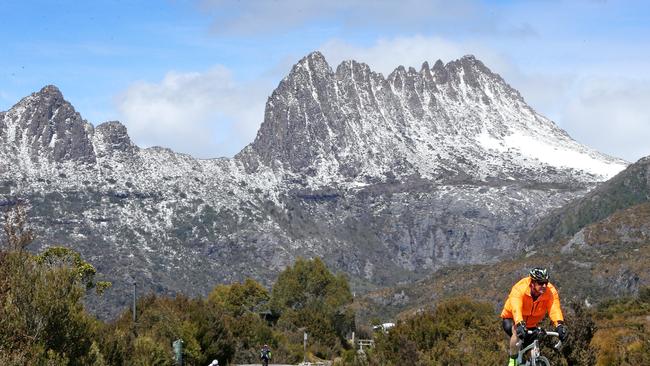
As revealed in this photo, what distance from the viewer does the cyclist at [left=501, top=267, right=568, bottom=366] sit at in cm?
1570

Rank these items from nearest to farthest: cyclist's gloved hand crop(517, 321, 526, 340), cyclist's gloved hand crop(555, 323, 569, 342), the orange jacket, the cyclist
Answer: cyclist's gloved hand crop(555, 323, 569, 342), cyclist's gloved hand crop(517, 321, 526, 340), the cyclist, the orange jacket

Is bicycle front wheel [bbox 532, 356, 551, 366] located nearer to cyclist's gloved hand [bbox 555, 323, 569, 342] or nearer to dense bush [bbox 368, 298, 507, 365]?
cyclist's gloved hand [bbox 555, 323, 569, 342]

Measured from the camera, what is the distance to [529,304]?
52.7ft

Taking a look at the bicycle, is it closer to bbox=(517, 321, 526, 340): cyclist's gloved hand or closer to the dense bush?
bbox=(517, 321, 526, 340): cyclist's gloved hand

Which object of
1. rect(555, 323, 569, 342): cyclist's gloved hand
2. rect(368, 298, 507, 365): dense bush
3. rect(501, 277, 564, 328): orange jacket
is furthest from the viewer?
rect(368, 298, 507, 365): dense bush

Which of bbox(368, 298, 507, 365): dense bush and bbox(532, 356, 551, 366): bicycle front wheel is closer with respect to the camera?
bbox(532, 356, 551, 366): bicycle front wheel

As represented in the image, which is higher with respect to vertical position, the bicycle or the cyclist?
the cyclist

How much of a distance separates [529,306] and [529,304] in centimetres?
5

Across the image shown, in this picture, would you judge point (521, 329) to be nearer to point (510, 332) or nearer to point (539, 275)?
point (510, 332)

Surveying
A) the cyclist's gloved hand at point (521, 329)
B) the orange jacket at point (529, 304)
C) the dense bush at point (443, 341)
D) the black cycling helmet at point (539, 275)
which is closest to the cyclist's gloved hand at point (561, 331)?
the orange jacket at point (529, 304)

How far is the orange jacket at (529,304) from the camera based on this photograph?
1589 centimetres

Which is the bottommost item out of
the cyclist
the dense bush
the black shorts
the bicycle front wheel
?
the dense bush

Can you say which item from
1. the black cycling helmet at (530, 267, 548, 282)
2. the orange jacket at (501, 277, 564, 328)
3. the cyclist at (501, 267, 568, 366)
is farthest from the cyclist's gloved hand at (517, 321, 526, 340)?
the black cycling helmet at (530, 267, 548, 282)

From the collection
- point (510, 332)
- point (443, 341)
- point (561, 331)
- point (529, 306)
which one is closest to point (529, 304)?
point (529, 306)
